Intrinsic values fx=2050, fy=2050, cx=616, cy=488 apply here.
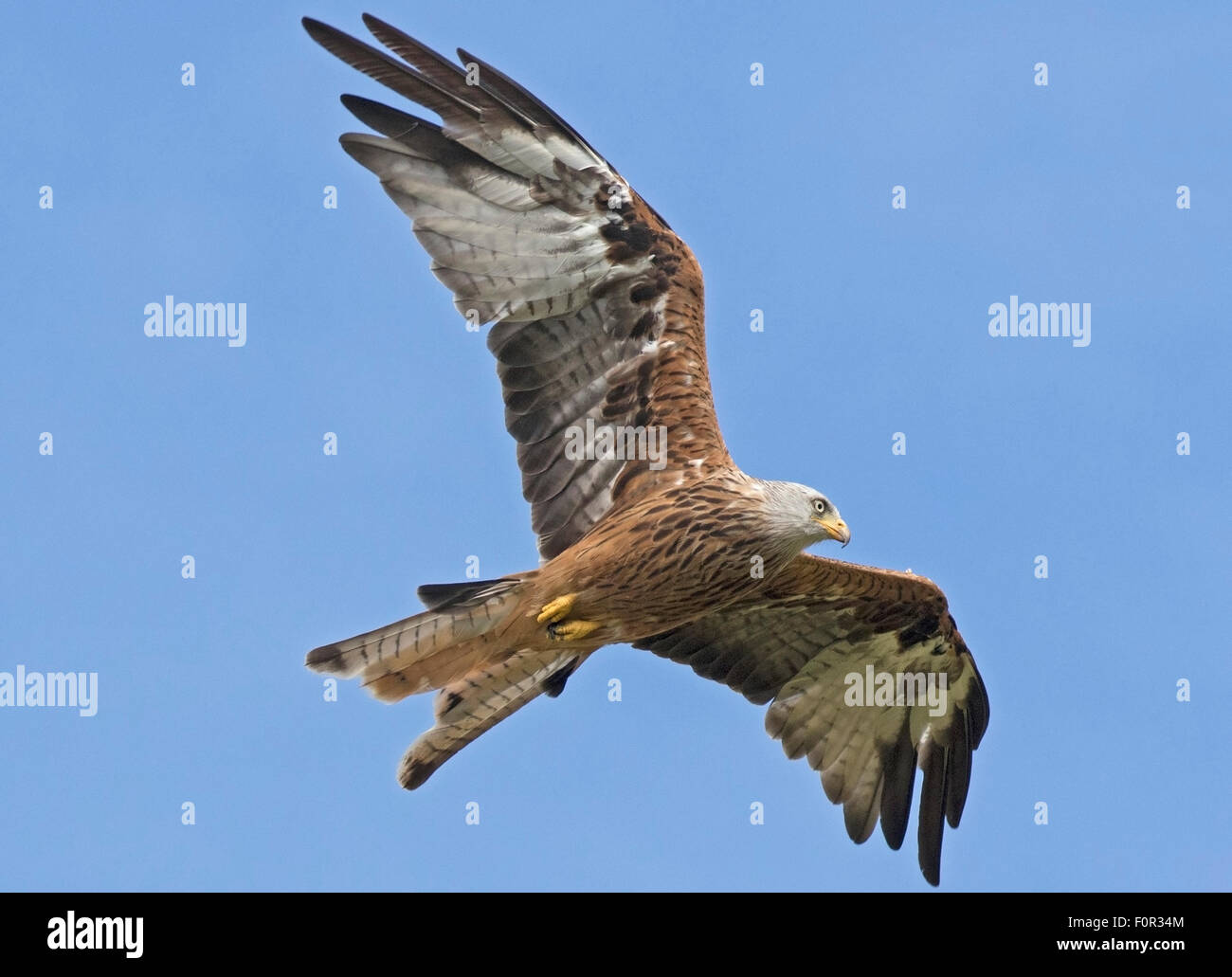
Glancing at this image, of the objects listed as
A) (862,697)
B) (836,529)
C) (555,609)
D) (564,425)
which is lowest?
(862,697)

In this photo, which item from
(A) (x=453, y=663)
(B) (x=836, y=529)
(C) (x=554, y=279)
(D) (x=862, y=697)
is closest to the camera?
(B) (x=836, y=529)

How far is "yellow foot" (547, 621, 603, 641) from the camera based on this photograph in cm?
1541

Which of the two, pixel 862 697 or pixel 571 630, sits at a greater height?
pixel 571 630

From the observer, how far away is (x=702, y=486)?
15469mm

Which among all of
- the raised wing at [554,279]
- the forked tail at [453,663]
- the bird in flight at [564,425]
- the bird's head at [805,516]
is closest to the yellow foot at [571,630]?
the bird in flight at [564,425]

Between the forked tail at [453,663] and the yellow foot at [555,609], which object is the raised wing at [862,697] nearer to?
the forked tail at [453,663]

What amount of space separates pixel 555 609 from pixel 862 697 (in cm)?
375

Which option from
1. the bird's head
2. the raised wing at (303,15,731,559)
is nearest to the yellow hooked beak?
the bird's head

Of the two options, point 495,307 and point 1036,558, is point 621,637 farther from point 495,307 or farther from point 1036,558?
point 1036,558

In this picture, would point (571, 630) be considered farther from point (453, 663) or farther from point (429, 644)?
point (429, 644)

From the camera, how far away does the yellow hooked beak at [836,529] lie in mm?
15047

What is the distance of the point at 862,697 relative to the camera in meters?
17.8

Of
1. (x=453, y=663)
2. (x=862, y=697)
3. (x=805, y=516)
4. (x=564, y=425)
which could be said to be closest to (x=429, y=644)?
(x=453, y=663)

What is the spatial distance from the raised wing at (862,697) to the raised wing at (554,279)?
6.89ft
